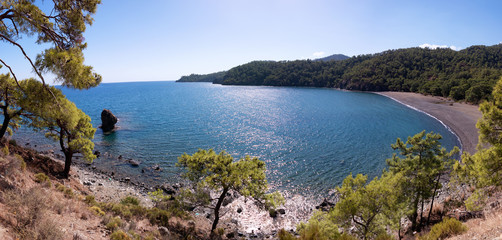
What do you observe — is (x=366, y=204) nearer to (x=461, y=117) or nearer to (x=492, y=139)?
(x=492, y=139)

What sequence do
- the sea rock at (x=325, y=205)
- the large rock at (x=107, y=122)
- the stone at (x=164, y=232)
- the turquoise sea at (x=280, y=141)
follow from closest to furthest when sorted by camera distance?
the stone at (x=164, y=232) → the sea rock at (x=325, y=205) → the turquoise sea at (x=280, y=141) → the large rock at (x=107, y=122)

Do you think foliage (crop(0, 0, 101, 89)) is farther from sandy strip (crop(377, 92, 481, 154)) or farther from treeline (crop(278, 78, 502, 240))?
sandy strip (crop(377, 92, 481, 154))

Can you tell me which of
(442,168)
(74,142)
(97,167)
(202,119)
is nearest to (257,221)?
(442,168)

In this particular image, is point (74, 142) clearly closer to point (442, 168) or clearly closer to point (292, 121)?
point (442, 168)

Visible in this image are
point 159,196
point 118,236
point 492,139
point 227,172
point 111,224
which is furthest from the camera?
point 159,196

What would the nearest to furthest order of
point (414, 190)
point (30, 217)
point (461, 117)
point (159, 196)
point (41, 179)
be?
point (30, 217) → point (41, 179) → point (159, 196) → point (414, 190) → point (461, 117)

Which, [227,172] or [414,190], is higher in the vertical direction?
[227,172]

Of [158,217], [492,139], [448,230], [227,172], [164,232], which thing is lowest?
[158,217]

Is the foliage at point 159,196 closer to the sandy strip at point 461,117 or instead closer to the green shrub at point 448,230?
the green shrub at point 448,230

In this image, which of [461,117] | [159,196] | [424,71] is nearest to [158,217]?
[159,196]

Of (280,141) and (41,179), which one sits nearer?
(41,179)

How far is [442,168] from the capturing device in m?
18.8

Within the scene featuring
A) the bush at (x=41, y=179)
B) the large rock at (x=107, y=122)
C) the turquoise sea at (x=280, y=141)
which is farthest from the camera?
the large rock at (x=107, y=122)

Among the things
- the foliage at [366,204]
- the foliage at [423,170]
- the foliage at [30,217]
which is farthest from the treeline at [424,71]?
the foliage at [30,217]
